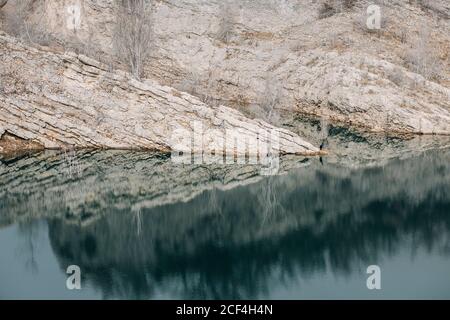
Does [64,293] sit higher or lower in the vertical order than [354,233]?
lower

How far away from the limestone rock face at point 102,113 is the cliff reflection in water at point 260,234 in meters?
5.93

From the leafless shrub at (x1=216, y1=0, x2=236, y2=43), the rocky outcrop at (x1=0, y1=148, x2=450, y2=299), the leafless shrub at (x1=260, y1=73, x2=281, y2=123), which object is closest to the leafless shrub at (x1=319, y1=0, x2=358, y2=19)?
the leafless shrub at (x1=216, y1=0, x2=236, y2=43)

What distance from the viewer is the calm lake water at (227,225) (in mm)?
26734

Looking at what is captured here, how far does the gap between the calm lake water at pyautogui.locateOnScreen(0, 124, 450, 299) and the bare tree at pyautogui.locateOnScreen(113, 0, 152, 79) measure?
13.9 meters

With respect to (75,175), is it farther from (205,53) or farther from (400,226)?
(205,53)

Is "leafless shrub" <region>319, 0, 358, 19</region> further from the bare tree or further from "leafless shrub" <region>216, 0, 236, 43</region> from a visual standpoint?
the bare tree

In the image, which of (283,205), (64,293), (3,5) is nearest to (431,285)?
(283,205)

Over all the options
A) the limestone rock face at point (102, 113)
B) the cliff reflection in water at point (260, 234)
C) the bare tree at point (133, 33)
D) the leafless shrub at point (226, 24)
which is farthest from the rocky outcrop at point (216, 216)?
the leafless shrub at point (226, 24)

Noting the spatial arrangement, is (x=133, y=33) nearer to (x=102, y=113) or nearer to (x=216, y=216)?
(x=102, y=113)

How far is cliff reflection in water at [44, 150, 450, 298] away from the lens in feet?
89.8

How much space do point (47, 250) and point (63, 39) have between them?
3251cm

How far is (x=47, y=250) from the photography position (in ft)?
98.8

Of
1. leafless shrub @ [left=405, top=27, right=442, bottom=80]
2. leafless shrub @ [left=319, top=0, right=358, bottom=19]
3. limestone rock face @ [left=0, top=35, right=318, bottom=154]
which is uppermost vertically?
leafless shrub @ [left=319, top=0, right=358, bottom=19]

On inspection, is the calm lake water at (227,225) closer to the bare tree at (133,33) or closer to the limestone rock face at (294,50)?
the limestone rock face at (294,50)
